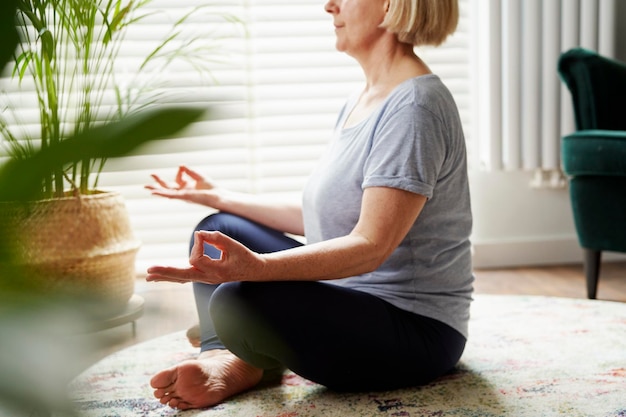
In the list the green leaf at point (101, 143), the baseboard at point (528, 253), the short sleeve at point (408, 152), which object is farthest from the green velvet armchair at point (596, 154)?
the green leaf at point (101, 143)

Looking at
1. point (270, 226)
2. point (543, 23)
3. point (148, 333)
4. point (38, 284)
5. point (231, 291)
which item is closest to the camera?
point (38, 284)

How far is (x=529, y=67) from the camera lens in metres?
2.92

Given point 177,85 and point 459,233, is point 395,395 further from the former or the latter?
point 177,85

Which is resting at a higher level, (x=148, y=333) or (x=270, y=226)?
(x=270, y=226)

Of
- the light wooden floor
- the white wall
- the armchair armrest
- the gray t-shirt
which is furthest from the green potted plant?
the white wall

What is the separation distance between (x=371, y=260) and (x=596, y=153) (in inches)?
48.4

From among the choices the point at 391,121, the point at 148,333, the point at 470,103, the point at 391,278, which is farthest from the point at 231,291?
the point at 470,103

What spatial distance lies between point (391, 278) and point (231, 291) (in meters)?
0.30

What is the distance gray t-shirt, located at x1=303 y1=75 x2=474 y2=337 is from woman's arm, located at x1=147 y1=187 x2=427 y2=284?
0.04m

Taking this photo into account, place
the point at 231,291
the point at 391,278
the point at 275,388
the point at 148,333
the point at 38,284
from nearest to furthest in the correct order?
the point at 38,284
the point at 231,291
the point at 391,278
the point at 275,388
the point at 148,333

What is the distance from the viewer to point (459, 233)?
1.50 metres

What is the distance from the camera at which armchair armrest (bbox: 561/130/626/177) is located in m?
2.25

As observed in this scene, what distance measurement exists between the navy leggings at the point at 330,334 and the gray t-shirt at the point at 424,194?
Answer: 0.05 meters

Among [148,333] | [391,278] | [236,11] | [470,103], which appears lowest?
[148,333]
